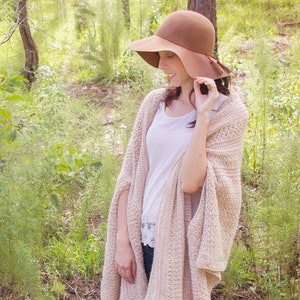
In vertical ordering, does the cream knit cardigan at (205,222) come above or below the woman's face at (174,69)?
below

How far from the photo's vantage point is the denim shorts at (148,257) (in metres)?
2.07

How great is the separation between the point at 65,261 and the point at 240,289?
1020mm

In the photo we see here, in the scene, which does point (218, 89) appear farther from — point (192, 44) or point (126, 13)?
point (126, 13)

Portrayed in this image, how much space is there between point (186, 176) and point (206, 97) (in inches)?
10.5

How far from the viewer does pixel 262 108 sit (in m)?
3.48

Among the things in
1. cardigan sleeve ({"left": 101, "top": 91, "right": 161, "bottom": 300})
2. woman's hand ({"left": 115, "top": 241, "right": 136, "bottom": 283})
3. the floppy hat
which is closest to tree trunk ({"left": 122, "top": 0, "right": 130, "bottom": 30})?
cardigan sleeve ({"left": 101, "top": 91, "right": 161, "bottom": 300})

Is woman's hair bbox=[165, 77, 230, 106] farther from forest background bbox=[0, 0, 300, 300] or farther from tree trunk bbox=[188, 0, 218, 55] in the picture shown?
tree trunk bbox=[188, 0, 218, 55]

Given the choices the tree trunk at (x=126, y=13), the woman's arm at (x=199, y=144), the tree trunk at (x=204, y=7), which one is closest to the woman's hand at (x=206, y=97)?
the woman's arm at (x=199, y=144)

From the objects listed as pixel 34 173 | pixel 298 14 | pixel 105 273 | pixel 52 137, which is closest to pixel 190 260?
pixel 105 273

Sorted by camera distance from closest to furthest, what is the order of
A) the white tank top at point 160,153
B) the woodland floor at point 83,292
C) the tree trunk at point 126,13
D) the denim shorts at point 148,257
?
the white tank top at point 160,153 → the denim shorts at point 148,257 → the woodland floor at point 83,292 → the tree trunk at point 126,13

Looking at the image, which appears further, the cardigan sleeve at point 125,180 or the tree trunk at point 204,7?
the tree trunk at point 204,7

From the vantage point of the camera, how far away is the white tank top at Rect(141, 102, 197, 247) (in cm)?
197

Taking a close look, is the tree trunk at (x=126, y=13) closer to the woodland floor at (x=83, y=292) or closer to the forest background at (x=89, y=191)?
the forest background at (x=89, y=191)

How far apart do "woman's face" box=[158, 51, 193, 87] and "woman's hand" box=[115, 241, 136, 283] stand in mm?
614
